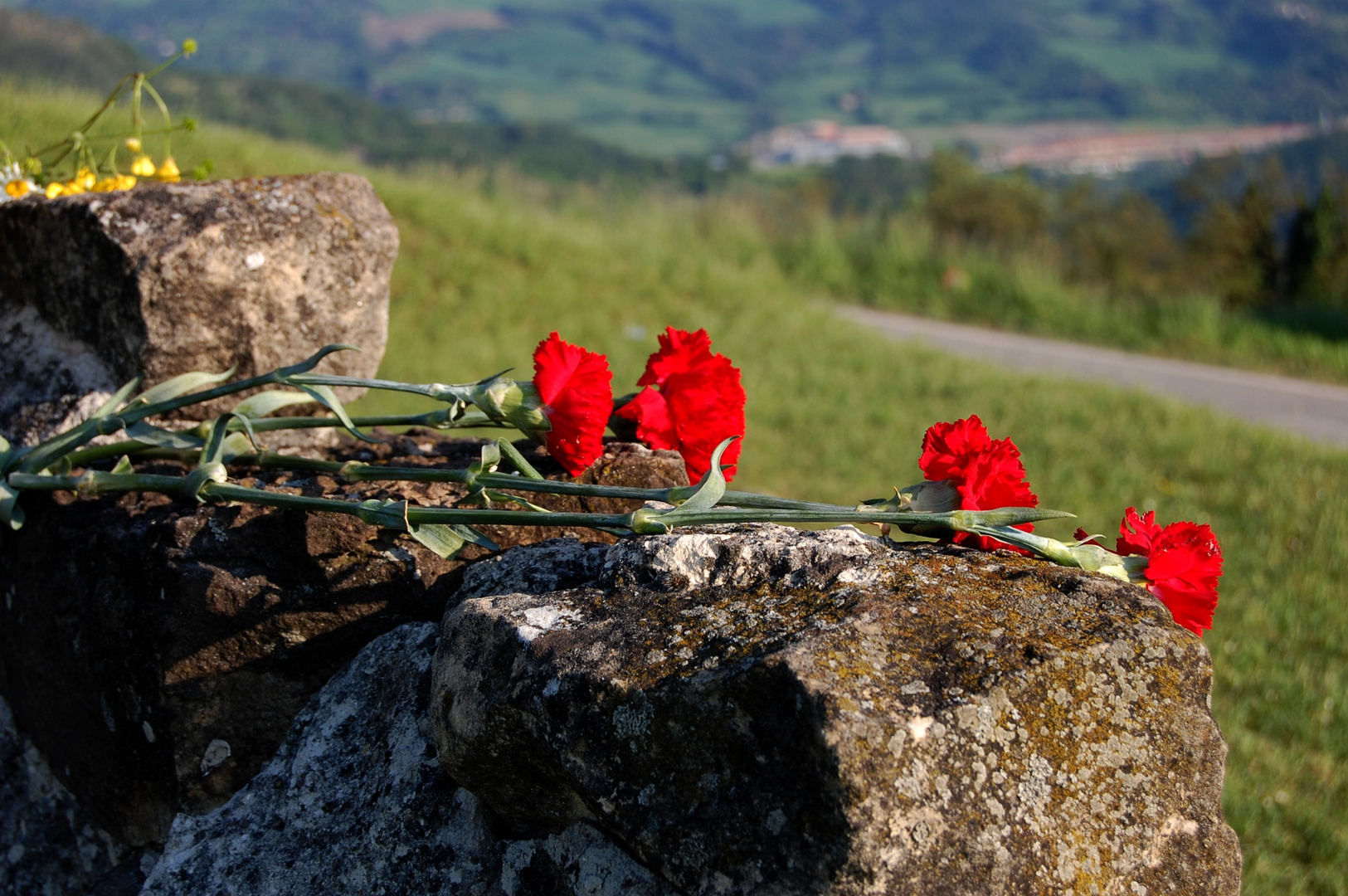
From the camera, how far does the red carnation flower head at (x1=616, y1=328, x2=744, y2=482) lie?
5.00 ft

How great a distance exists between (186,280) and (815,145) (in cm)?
11771

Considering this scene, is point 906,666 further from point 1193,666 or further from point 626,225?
point 626,225

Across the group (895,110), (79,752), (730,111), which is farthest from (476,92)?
(79,752)

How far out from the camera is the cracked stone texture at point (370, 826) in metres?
1.21

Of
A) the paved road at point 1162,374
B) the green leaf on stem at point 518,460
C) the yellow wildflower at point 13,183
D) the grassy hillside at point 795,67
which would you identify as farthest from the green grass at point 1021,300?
the grassy hillside at point 795,67

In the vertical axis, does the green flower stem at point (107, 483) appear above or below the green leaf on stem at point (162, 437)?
below

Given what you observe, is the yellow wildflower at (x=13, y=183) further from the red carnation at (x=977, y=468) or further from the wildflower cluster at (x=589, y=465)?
the red carnation at (x=977, y=468)

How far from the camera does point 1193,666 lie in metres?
1.06

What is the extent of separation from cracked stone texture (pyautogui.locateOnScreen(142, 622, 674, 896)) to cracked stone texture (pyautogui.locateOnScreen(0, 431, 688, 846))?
0.19 ft

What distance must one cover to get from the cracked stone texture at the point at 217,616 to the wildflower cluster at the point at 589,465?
0.07 m

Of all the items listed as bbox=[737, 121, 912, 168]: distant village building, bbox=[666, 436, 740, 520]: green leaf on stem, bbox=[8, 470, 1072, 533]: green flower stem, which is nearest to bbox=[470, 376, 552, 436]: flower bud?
bbox=[8, 470, 1072, 533]: green flower stem

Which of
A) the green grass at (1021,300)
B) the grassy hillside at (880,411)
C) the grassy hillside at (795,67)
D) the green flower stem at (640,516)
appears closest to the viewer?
the green flower stem at (640,516)

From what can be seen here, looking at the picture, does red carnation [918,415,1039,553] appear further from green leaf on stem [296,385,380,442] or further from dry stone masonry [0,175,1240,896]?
green leaf on stem [296,385,380,442]

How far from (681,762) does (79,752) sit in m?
1.27
